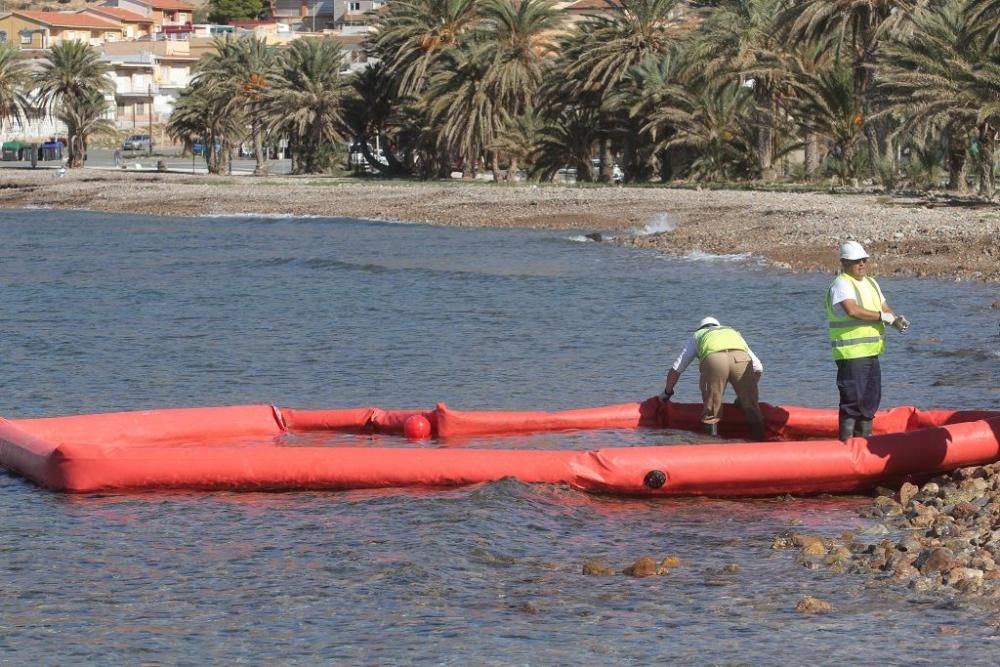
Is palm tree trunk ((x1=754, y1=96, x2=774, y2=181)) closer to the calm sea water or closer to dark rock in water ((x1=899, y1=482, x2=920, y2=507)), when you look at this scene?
the calm sea water

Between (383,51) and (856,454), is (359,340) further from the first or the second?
(383,51)

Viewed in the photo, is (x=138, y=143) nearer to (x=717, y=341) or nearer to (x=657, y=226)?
(x=657, y=226)

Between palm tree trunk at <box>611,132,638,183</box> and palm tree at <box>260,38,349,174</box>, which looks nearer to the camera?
palm tree trunk at <box>611,132,638,183</box>

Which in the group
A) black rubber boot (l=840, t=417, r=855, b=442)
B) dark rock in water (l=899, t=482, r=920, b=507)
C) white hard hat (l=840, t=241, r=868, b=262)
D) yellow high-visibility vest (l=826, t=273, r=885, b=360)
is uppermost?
white hard hat (l=840, t=241, r=868, b=262)

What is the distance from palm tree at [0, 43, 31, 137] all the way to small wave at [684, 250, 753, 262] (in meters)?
50.8

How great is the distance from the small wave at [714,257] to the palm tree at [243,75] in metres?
37.6

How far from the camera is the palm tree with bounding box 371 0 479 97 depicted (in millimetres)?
58750

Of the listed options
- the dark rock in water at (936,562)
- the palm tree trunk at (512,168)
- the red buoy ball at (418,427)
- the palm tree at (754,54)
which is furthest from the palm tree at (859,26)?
the dark rock in water at (936,562)

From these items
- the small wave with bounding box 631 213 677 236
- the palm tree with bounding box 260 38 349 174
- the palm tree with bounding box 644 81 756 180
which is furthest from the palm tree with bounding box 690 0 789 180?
the palm tree with bounding box 260 38 349 174

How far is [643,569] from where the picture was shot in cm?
958

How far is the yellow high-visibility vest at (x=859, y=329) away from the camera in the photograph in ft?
37.0

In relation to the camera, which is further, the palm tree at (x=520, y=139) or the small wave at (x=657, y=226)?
the palm tree at (x=520, y=139)

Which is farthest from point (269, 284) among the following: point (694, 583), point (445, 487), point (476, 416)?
point (694, 583)

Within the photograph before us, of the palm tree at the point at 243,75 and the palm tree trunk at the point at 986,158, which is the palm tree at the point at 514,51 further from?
the palm tree trunk at the point at 986,158
